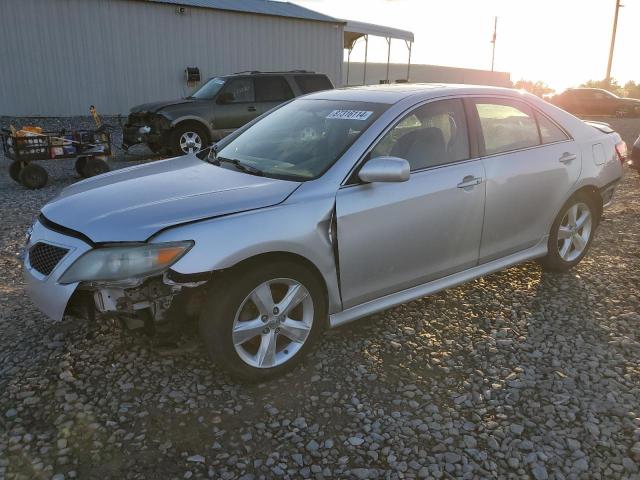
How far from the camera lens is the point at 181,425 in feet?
8.72

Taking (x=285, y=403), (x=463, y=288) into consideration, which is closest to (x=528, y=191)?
(x=463, y=288)

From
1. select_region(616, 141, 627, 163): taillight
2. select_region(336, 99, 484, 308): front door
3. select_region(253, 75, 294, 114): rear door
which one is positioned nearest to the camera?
select_region(336, 99, 484, 308): front door

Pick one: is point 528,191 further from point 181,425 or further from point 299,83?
point 299,83

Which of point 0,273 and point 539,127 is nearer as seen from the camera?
point 539,127

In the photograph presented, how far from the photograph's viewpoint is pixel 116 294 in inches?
104

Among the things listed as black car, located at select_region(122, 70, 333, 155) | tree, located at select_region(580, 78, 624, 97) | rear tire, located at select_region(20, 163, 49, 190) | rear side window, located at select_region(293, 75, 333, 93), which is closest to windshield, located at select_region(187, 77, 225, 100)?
black car, located at select_region(122, 70, 333, 155)

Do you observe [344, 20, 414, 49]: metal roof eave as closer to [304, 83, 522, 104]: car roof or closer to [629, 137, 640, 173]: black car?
[629, 137, 640, 173]: black car

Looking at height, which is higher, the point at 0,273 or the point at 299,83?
the point at 299,83

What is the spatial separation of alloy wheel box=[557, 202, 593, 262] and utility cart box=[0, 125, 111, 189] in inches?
291

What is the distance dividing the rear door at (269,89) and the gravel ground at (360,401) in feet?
26.4

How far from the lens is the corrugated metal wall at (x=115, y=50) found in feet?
50.2

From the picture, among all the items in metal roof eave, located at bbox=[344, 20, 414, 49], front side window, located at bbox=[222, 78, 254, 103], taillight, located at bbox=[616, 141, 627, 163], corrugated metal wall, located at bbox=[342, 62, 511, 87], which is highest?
metal roof eave, located at bbox=[344, 20, 414, 49]

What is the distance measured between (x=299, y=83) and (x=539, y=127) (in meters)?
7.87

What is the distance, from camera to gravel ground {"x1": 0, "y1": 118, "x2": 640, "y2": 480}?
2.43 metres
